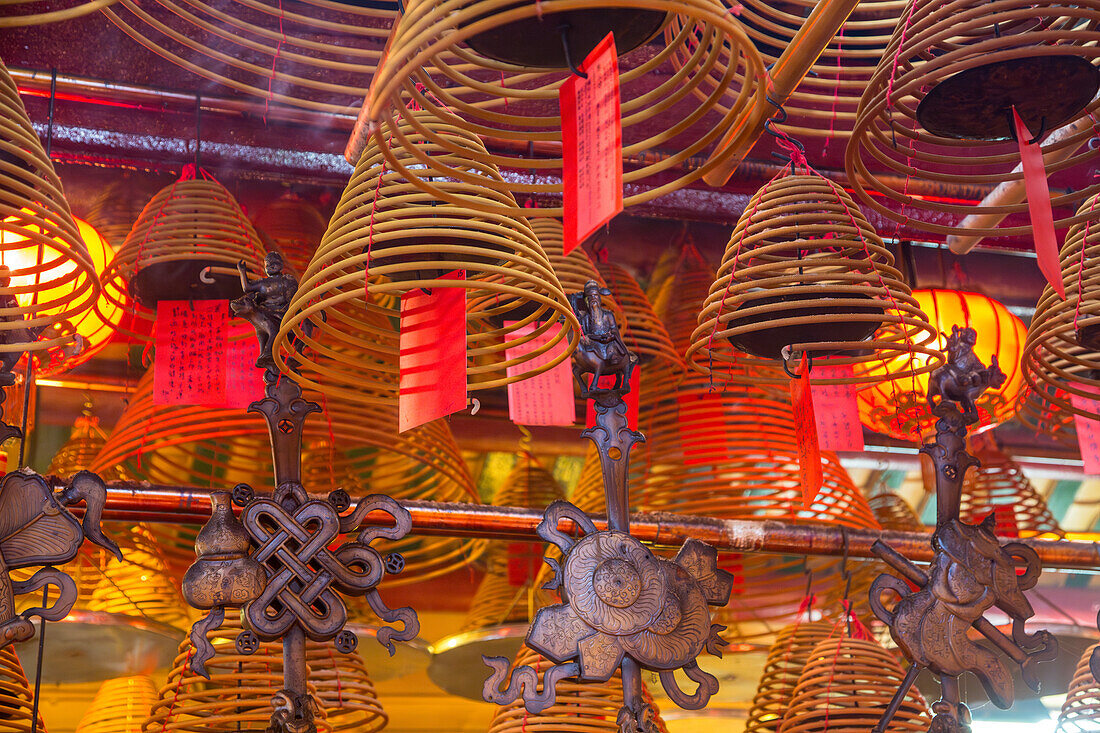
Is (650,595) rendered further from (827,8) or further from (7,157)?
(7,157)

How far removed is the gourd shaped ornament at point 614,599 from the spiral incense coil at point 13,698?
1.00 m

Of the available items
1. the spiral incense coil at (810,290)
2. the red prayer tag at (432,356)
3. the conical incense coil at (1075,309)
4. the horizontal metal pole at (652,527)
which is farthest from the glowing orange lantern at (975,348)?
the red prayer tag at (432,356)

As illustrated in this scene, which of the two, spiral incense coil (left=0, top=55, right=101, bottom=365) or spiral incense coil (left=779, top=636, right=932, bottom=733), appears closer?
spiral incense coil (left=0, top=55, right=101, bottom=365)

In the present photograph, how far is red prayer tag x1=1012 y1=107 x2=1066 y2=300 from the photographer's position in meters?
1.63

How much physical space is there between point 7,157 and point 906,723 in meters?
2.43

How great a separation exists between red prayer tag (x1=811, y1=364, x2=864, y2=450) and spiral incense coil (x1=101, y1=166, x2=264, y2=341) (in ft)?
4.86

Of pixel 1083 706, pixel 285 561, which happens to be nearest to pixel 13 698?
Result: pixel 285 561

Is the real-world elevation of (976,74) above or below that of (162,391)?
above

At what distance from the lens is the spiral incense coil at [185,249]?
2.83 meters

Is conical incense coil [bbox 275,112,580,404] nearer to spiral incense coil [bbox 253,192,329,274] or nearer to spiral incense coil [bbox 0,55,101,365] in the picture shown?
spiral incense coil [bbox 0,55,101,365]

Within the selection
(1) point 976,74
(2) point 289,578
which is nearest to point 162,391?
(2) point 289,578

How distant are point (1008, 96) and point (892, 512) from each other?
3.15 m

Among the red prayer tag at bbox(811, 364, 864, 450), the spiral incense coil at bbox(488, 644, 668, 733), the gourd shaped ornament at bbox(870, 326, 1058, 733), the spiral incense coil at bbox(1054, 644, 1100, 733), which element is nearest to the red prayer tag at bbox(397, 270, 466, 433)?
the spiral incense coil at bbox(488, 644, 668, 733)

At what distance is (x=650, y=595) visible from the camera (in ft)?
7.08
